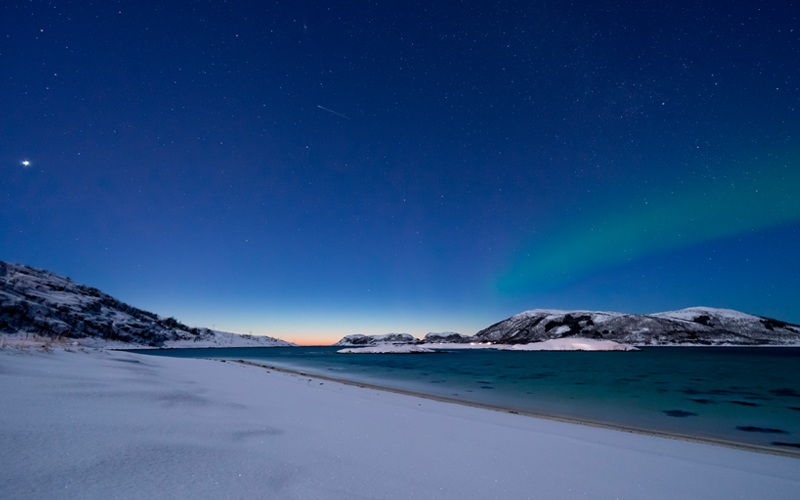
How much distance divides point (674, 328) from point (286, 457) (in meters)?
199

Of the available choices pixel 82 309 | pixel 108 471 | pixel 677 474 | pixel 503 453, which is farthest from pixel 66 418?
pixel 82 309

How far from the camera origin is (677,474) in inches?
136

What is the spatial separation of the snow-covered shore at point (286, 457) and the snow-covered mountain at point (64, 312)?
5565 centimetres

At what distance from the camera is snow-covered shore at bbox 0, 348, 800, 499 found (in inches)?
69.5

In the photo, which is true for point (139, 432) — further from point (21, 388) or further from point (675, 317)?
point (675, 317)

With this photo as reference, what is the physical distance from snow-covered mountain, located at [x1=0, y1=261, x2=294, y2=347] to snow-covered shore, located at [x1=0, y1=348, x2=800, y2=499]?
5565cm

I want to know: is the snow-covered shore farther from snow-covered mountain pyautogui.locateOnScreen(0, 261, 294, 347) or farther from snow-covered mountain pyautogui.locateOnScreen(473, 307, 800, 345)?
snow-covered mountain pyautogui.locateOnScreen(473, 307, 800, 345)

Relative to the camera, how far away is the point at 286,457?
2510 millimetres

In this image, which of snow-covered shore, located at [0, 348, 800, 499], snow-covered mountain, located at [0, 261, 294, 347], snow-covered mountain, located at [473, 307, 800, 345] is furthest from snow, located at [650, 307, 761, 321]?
snow-covered mountain, located at [0, 261, 294, 347]

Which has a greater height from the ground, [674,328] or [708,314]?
[708,314]

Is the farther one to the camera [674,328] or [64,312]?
[674,328]

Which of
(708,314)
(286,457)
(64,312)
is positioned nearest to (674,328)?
(708,314)

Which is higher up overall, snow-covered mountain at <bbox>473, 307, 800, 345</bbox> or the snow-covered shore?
snow-covered mountain at <bbox>473, 307, 800, 345</bbox>

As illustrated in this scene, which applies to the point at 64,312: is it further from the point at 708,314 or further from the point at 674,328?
the point at 708,314
